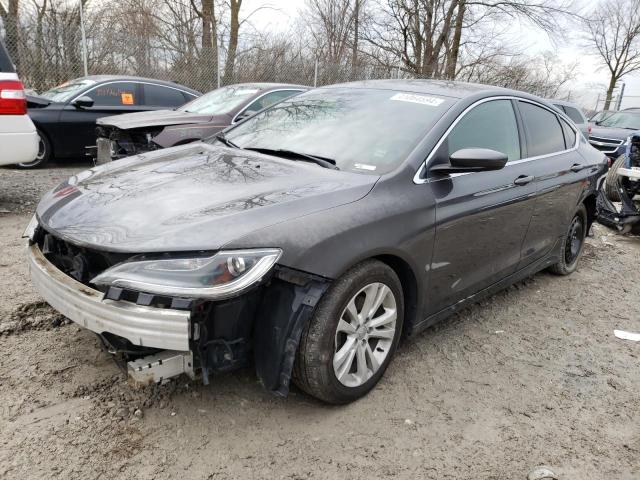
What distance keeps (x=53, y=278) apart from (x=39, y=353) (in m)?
0.77

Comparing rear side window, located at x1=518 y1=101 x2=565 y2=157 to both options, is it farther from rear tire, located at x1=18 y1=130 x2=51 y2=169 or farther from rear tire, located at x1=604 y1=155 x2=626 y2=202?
rear tire, located at x1=18 y1=130 x2=51 y2=169

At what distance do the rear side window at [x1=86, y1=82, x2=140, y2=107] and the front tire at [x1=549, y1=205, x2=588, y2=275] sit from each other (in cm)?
683

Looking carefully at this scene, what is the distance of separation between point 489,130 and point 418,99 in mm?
537

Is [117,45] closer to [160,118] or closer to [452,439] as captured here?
[160,118]

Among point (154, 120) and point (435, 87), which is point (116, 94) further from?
point (435, 87)

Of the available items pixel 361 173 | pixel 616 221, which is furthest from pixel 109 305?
pixel 616 221

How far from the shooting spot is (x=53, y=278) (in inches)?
88.5

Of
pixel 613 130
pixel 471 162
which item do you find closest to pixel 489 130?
pixel 471 162

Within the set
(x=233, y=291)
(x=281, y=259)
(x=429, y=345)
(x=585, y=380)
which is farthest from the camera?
(x=429, y=345)

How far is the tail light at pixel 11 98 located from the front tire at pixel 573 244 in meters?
5.24

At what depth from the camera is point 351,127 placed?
3.11 metres

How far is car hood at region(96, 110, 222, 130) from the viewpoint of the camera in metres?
6.24

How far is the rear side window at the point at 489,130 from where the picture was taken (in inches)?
120

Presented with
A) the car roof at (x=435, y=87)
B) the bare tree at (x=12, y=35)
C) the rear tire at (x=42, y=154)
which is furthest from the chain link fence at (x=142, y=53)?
the car roof at (x=435, y=87)
